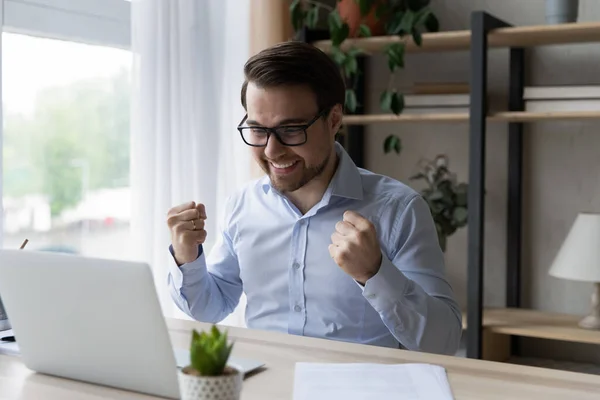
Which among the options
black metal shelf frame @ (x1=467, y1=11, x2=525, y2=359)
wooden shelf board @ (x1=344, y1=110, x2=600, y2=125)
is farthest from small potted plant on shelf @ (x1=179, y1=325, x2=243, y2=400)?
wooden shelf board @ (x1=344, y1=110, x2=600, y2=125)

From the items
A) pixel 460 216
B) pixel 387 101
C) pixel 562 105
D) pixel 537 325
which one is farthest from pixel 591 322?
pixel 387 101

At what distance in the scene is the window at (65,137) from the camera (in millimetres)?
2391

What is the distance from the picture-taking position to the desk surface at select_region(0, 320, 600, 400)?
3.90ft

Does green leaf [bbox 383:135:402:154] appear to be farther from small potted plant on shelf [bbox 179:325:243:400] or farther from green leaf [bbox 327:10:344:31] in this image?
small potted plant on shelf [bbox 179:325:243:400]

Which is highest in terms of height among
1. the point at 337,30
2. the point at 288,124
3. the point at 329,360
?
the point at 337,30

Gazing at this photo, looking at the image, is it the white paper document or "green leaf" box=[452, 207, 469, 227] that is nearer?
the white paper document

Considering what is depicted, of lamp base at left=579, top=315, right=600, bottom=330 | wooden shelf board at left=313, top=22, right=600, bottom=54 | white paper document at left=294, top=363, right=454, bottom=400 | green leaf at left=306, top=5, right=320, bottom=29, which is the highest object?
green leaf at left=306, top=5, right=320, bottom=29

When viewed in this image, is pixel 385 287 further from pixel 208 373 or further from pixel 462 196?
pixel 462 196

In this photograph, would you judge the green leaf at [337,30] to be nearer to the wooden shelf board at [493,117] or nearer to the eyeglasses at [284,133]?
the wooden shelf board at [493,117]

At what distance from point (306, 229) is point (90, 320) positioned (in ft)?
2.41

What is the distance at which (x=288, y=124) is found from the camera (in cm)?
172

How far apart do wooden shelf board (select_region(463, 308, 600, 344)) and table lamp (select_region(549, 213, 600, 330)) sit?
0.27 ft

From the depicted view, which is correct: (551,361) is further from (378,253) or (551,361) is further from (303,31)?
(378,253)

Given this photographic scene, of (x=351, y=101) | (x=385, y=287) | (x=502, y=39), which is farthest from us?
(x=351, y=101)
